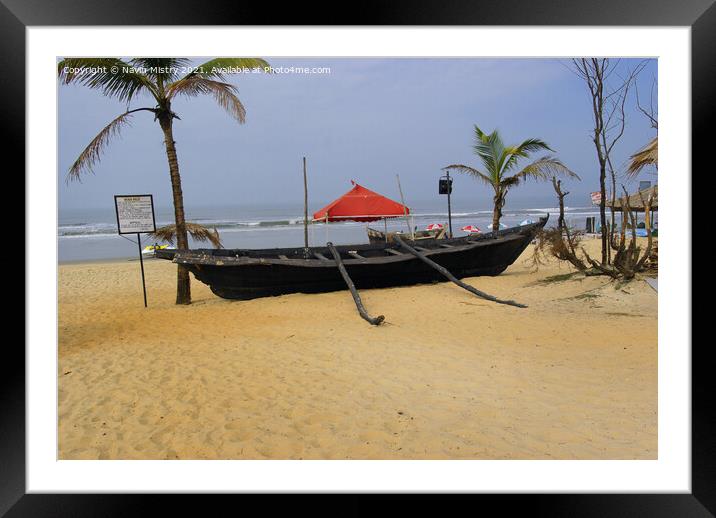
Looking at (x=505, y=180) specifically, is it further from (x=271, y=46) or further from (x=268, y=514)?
(x=268, y=514)

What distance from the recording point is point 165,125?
6.99m

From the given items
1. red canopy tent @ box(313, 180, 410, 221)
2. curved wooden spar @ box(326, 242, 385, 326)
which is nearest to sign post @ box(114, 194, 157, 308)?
curved wooden spar @ box(326, 242, 385, 326)

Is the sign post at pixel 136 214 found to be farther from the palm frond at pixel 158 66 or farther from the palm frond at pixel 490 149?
the palm frond at pixel 490 149

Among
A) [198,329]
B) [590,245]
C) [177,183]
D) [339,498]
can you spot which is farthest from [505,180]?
[339,498]

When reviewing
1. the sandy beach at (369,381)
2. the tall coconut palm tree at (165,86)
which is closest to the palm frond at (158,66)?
the tall coconut palm tree at (165,86)

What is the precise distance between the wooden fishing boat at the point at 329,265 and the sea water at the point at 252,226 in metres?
2.65

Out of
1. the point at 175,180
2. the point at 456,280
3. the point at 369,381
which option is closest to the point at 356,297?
the point at 456,280

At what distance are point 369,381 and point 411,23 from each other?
8.28ft

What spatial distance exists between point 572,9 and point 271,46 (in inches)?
70.7

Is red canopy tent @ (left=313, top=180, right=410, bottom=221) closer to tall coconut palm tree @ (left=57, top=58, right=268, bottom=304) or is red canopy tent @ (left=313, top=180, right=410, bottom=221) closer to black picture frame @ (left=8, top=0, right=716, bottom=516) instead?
tall coconut palm tree @ (left=57, top=58, right=268, bottom=304)

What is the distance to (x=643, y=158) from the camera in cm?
667

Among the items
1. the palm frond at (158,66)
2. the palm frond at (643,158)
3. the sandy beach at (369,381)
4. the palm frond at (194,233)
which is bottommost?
the sandy beach at (369,381)

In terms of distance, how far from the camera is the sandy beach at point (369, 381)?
9.14ft

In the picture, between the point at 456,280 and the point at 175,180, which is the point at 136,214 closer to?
the point at 175,180
